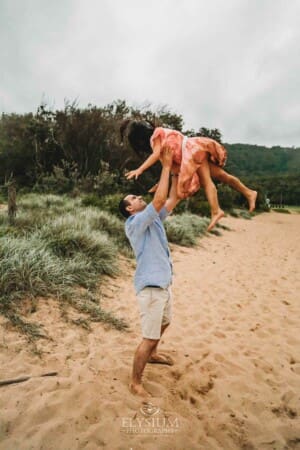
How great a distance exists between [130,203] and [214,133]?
20.7 metres

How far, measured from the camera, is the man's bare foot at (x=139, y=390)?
2.56 m

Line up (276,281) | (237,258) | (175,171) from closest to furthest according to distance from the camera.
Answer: (175,171)
(276,281)
(237,258)

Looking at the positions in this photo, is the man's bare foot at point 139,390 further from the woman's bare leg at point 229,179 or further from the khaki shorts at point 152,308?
the woman's bare leg at point 229,179

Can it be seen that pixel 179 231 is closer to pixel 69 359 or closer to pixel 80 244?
pixel 80 244

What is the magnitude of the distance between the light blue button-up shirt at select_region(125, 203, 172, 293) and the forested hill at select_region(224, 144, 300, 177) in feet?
204

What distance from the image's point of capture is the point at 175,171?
240 cm

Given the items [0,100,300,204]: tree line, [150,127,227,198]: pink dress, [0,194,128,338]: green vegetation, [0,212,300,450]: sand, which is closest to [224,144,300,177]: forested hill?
[0,100,300,204]: tree line

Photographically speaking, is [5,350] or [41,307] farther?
[41,307]

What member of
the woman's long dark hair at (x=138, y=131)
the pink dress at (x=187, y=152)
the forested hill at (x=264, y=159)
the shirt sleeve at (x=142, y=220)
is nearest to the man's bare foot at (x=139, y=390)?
the shirt sleeve at (x=142, y=220)

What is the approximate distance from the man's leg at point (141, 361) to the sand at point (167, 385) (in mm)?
84

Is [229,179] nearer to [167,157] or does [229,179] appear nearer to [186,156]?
[186,156]

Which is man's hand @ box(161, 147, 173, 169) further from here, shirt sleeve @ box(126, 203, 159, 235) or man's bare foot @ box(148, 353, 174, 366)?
man's bare foot @ box(148, 353, 174, 366)

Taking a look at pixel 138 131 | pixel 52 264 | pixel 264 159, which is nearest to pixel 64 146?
pixel 52 264

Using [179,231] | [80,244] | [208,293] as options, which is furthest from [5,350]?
[179,231]
